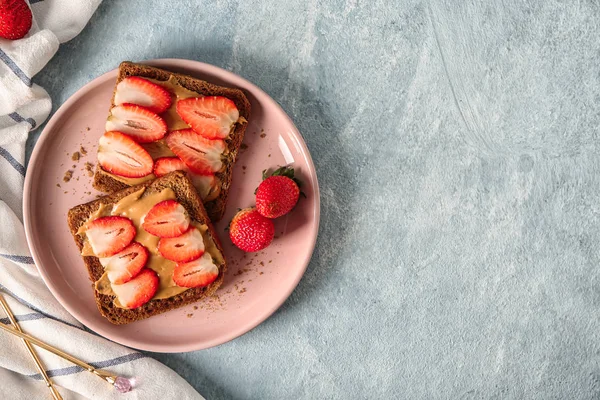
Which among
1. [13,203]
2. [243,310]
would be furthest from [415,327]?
[13,203]

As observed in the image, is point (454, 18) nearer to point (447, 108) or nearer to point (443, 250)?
point (447, 108)

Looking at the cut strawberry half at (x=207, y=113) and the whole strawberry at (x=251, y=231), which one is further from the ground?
the cut strawberry half at (x=207, y=113)

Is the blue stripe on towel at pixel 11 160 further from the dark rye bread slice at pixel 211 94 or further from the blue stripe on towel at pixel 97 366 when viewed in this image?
the blue stripe on towel at pixel 97 366

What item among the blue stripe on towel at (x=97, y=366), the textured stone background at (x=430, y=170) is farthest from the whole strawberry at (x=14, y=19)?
the blue stripe on towel at (x=97, y=366)

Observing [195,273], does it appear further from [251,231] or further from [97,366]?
[97,366]

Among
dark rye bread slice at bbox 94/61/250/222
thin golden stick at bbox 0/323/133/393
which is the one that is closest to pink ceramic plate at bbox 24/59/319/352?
dark rye bread slice at bbox 94/61/250/222

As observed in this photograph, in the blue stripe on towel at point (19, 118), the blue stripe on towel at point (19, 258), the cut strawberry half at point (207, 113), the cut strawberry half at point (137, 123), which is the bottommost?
the blue stripe on towel at point (19, 258)

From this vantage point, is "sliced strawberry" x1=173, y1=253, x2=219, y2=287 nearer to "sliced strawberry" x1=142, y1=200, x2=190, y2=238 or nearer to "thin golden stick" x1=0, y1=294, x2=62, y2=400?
"sliced strawberry" x1=142, y1=200, x2=190, y2=238
